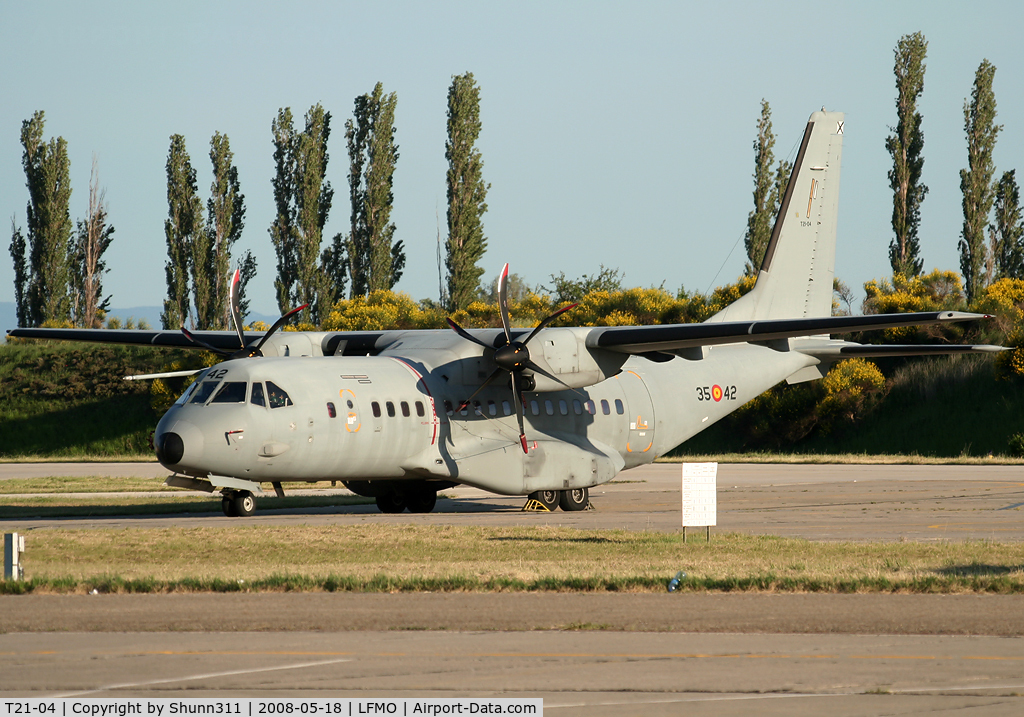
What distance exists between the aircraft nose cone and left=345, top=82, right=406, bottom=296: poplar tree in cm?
4296

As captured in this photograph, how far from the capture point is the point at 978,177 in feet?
191

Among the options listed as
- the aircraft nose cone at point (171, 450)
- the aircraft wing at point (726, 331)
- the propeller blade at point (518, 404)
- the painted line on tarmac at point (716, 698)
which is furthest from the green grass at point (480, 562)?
the aircraft wing at point (726, 331)

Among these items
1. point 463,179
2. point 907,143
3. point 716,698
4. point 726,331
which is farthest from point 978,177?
point 716,698

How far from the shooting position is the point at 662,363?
97.5 ft

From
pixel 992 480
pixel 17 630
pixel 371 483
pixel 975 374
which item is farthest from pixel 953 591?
pixel 975 374

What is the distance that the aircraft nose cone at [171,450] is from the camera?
21031 mm

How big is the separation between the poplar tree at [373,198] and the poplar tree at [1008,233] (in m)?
32.1

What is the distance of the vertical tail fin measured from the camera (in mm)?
31031

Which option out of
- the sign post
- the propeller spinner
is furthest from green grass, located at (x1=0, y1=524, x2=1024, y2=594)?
the propeller spinner

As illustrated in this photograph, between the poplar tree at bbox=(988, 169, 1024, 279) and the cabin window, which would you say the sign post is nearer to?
the cabin window

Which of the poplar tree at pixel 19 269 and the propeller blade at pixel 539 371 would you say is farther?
the poplar tree at pixel 19 269

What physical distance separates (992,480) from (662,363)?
33.8 feet

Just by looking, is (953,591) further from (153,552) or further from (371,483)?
(371,483)

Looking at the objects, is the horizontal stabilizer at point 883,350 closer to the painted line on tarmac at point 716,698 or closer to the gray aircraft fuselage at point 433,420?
the gray aircraft fuselage at point 433,420
